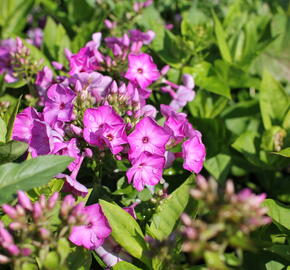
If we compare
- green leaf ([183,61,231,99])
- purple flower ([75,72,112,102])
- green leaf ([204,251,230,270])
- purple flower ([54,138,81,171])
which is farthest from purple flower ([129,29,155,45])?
green leaf ([204,251,230,270])

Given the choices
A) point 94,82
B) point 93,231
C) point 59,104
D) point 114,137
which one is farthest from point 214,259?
point 94,82

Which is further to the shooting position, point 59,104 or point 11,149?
point 59,104

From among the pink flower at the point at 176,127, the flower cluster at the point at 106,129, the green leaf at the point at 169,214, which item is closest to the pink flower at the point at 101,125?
the flower cluster at the point at 106,129

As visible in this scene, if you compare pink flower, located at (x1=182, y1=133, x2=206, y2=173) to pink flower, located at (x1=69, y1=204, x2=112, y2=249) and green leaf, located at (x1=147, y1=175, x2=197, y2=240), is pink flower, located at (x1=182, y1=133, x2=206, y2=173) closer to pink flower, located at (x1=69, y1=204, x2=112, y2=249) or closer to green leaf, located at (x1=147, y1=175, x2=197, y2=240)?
green leaf, located at (x1=147, y1=175, x2=197, y2=240)

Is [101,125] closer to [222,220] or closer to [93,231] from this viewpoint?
[93,231]

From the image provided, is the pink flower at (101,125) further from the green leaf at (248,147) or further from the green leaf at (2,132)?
the green leaf at (248,147)
